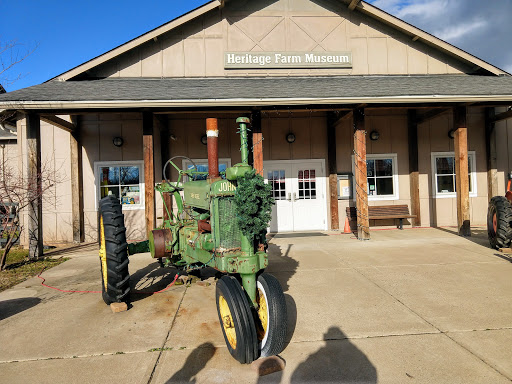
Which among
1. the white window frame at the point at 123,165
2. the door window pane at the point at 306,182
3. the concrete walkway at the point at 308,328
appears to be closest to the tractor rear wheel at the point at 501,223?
the concrete walkway at the point at 308,328

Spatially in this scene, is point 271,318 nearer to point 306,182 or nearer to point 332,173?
point 306,182

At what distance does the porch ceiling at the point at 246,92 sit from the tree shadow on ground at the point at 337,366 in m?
5.19

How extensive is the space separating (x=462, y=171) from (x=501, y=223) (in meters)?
2.02

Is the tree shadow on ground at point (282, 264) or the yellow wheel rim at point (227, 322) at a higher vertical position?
the yellow wheel rim at point (227, 322)

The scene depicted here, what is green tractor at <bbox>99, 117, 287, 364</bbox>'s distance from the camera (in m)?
2.38

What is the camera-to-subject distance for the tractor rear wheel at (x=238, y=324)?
231 centimetres

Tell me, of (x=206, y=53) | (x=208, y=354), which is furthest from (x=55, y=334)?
(x=206, y=53)

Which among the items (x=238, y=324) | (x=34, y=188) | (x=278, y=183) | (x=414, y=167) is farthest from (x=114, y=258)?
(x=414, y=167)

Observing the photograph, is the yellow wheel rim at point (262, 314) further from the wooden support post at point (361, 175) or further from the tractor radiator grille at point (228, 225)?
the wooden support post at point (361, 175)

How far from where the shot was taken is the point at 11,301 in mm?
4047

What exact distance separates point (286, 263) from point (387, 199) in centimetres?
516

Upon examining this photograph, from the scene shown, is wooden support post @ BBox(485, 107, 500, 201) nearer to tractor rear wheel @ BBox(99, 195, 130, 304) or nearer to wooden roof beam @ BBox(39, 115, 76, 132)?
tractor rear wheel @ BBox(99, 195, 130, 304)

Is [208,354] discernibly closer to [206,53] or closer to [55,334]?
[55,334]

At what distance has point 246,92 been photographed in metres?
7.12
